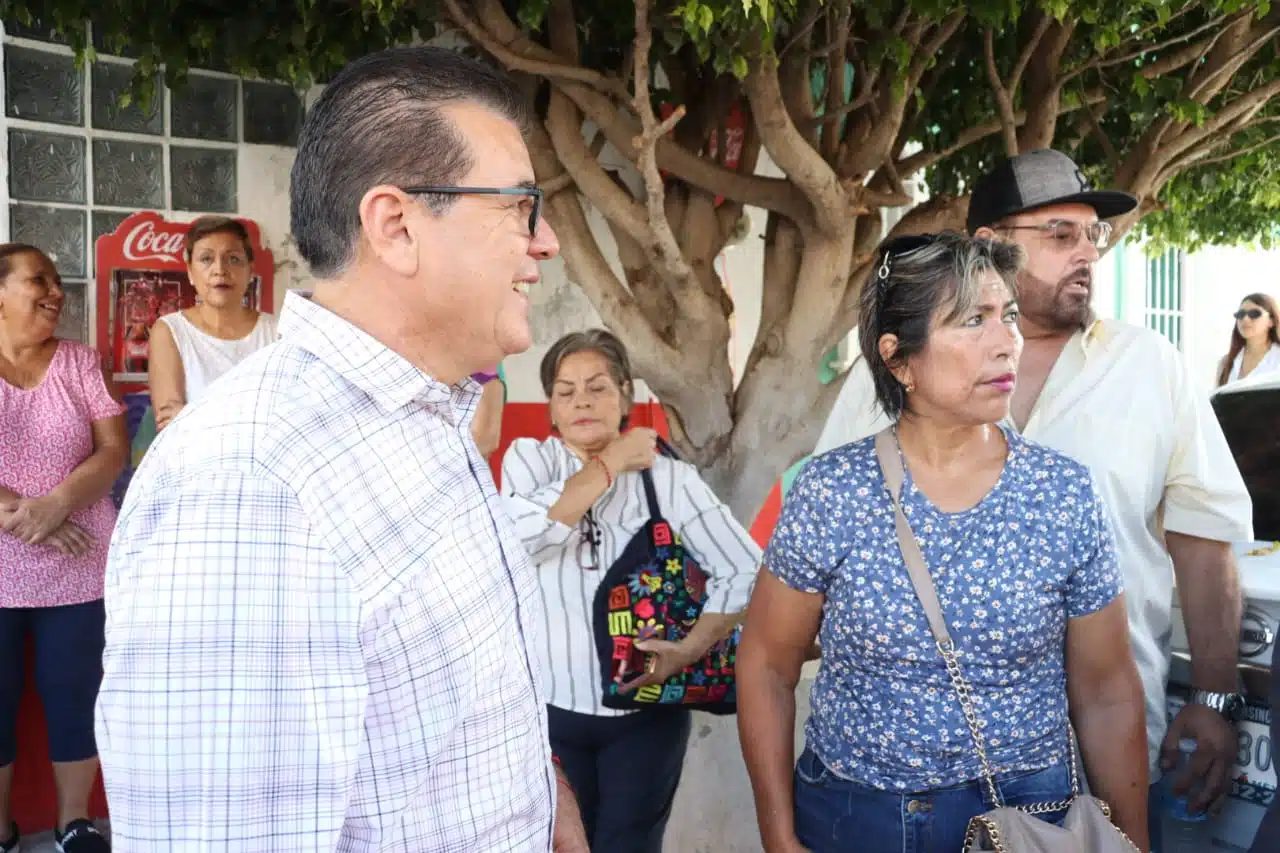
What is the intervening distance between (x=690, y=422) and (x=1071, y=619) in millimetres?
2508

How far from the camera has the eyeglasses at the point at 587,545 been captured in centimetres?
319

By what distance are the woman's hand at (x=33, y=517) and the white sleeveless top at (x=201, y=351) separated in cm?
58

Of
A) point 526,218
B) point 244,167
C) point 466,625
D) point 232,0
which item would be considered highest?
point 232,0

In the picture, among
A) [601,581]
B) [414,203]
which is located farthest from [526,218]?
[601,581]

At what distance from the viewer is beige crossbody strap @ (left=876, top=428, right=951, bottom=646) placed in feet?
7.29

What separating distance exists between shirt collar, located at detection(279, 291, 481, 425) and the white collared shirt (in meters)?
1.79

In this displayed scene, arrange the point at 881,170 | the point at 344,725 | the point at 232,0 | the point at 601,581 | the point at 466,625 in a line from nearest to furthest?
the point at 344,725 < the point at 466,625 < the point at 601,581 < the point at 232,0 < the point at 881,170

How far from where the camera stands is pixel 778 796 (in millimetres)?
2451

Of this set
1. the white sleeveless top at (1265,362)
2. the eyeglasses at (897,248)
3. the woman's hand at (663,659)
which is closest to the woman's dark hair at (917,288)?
the eyeglasses at (897,248)

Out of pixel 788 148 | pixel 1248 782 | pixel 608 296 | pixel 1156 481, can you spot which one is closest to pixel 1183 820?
pixel 1248 782

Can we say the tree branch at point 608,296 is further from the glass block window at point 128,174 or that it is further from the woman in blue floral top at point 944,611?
the woman in blue floral top at point 944,611

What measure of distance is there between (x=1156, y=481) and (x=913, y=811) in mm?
1027

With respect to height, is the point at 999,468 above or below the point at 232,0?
below

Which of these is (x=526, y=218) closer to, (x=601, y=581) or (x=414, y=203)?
(x=414, y=203)
